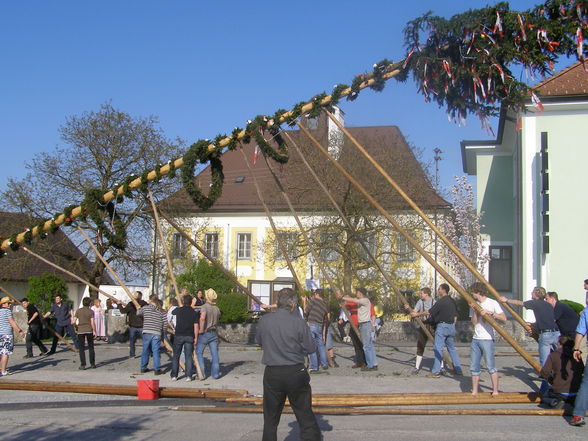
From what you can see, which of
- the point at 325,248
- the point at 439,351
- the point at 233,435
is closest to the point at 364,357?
the point at 439,351

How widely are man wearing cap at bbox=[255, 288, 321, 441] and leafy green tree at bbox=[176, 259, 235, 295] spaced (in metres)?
27.8

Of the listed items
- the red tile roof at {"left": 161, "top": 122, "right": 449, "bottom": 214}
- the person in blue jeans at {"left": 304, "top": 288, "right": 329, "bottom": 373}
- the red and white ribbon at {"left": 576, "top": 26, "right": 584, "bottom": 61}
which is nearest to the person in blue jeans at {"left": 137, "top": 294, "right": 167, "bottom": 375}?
the person in blue jeans at {"left": 304, "top": 288, "right": 329, "bottom": 373}

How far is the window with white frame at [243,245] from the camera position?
43756 mm

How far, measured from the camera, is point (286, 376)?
695cm

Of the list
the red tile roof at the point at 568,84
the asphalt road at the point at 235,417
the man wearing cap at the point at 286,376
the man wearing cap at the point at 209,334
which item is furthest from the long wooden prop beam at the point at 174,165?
the red tile roof at the point at 568,84

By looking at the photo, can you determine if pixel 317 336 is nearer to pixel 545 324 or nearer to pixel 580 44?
pixel 545 324

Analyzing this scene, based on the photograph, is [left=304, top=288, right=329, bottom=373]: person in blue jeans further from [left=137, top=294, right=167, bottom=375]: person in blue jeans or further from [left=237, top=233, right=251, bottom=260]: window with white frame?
[left=237, top=233, right=251, bottom=260]: window with white frame

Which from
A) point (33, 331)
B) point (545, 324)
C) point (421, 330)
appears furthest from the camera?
point (33, 331)

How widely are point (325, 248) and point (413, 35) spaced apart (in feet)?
60.7

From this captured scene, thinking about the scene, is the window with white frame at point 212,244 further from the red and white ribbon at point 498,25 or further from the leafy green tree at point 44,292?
the red and white ribbon at point 498,25

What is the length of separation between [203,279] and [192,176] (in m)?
23.7

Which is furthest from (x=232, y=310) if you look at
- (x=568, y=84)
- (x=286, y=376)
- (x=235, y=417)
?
(x=286, y=376)

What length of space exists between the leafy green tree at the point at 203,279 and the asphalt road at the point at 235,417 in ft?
63.3

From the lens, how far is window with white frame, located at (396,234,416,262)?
2973cm
